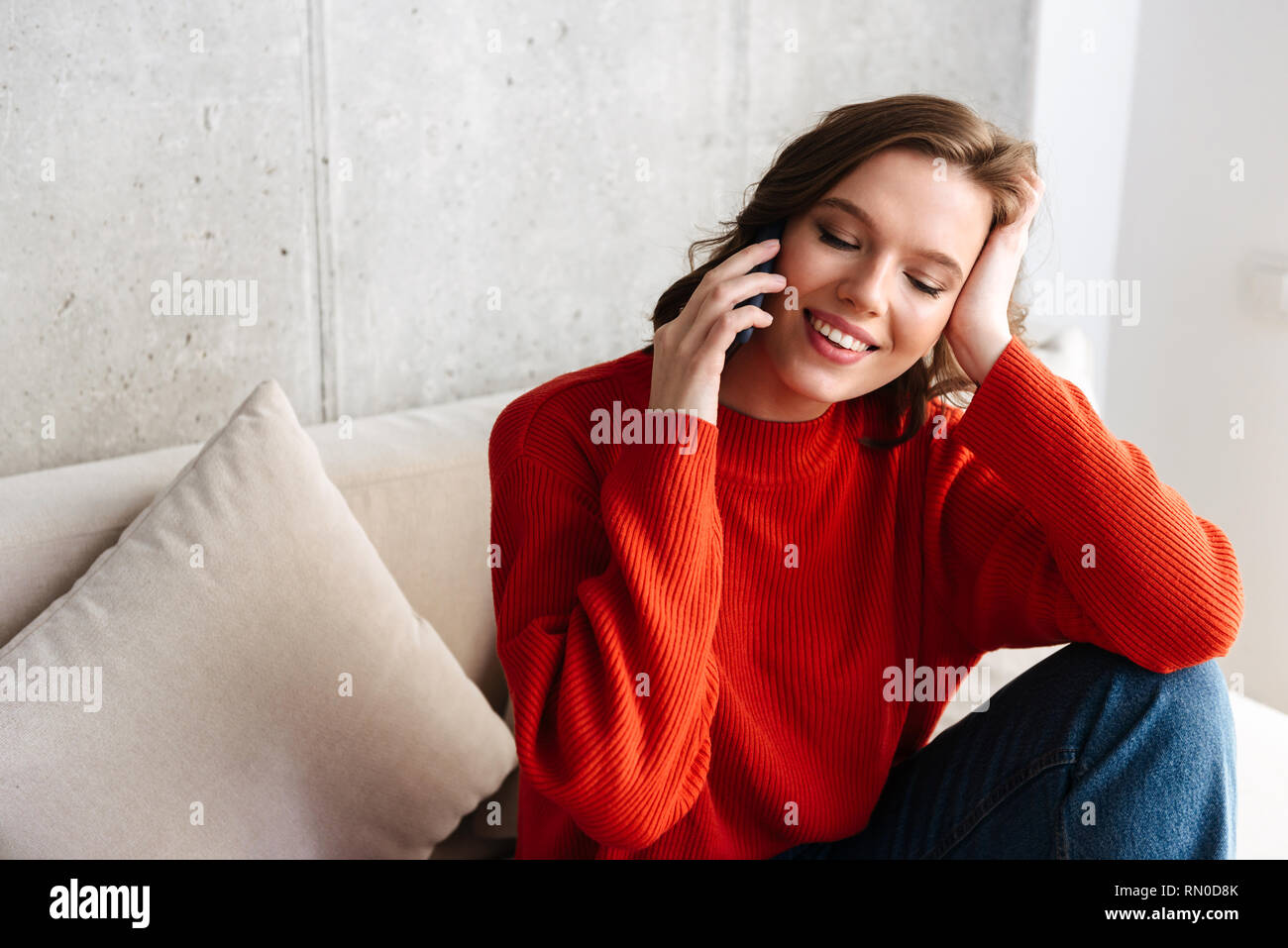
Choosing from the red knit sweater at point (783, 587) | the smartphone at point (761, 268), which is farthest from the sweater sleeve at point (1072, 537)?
the smartphone at point (761, 268)

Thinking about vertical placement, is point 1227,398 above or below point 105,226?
below

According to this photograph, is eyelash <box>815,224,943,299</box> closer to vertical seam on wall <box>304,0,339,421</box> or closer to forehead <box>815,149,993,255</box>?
forehead <box>815,149,993,255</box>

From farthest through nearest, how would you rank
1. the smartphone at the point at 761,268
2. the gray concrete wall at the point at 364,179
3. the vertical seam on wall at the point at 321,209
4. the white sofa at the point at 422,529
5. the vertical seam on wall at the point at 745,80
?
the vertical seam on wall at the point at 745,80 < the vertical seam on wall at the point at 321,209 < the gray concrete wall at the point at 364,179 < the white sofa at the point at 422,529 < the smartphone at the point at 761,268

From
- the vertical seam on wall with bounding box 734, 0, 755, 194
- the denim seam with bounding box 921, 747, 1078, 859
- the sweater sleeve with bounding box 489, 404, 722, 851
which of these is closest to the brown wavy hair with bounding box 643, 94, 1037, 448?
the sweater sleeve with bounding box 489, 404, 722, 851

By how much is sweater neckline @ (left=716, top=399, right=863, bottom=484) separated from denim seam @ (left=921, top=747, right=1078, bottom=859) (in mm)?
353

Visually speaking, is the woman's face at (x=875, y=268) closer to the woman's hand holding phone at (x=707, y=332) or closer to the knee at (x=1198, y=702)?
the woman's hand holding phone at (x=707, y=332)

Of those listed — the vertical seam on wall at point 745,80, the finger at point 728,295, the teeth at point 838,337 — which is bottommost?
the teeth at point 838,337

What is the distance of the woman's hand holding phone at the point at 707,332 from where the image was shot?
1.16 metres

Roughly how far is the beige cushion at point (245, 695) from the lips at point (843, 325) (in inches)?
21.1

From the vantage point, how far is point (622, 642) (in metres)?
1.11

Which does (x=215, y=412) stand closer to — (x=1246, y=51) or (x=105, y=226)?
(x=105, y=226)

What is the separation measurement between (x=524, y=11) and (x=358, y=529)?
863 millimetres
